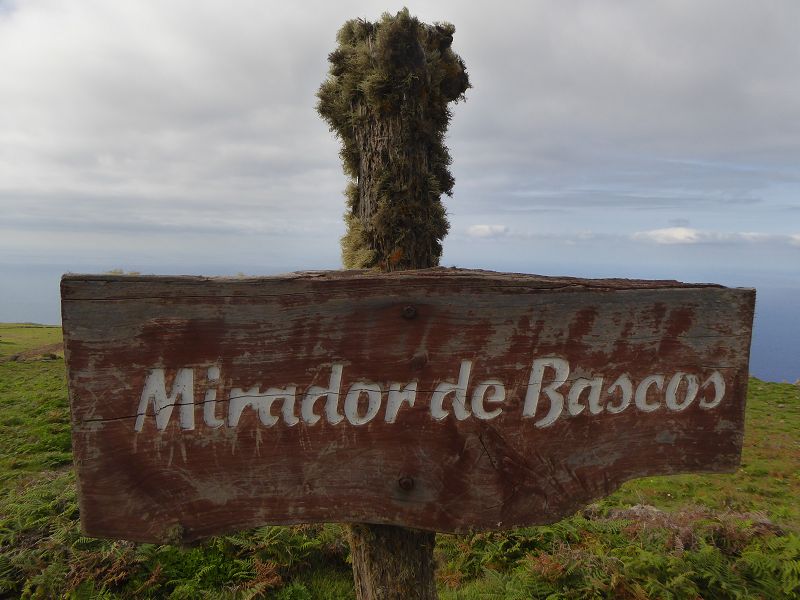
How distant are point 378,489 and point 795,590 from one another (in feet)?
15.5

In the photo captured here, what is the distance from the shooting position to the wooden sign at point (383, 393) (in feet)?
7.50

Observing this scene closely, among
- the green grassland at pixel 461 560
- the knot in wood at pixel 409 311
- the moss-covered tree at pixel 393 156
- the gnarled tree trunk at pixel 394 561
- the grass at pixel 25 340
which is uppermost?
the moss-covered tree at pixel 393 156

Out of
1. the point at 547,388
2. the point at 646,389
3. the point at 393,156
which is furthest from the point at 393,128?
the point at 646,389

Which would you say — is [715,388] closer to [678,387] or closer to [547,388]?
[678,387]

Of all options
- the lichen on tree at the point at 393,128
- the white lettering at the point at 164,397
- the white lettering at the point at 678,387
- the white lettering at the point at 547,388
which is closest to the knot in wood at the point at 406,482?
the white lettering at the point at 547,388

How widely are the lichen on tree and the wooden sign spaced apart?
97 cm

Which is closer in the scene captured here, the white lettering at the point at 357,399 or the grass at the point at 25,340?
the white lettering at the point at 357,399

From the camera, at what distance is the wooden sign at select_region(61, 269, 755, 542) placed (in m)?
2.29

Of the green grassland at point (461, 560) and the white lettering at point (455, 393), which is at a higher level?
the white lettering at point (455, 393)

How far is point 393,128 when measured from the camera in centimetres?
341

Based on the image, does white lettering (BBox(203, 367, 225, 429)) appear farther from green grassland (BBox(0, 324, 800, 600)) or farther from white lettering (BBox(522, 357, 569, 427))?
green grassland (BBox(0, 324, 800, 600))

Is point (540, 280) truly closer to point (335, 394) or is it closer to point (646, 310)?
point (646, 310)

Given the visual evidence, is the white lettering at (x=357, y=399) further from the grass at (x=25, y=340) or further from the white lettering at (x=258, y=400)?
the grass at (x=25, y=340)

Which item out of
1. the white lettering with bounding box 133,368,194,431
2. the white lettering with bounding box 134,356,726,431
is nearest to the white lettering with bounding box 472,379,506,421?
the white lettering with bounding box 134,356,726,431
